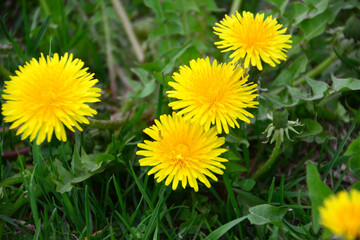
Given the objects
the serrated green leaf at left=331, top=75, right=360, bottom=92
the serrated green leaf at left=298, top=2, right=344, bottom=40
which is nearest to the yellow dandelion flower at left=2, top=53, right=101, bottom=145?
the serrated green leaf at left=331, top=75, right=360, bottom=92

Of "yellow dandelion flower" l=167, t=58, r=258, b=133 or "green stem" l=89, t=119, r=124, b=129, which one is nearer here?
"yellow dandelion flower" l=167, t=58, r=258, b=133

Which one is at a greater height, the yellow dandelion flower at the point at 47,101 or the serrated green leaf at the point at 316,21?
the serrated green leaf at the point at 316,21

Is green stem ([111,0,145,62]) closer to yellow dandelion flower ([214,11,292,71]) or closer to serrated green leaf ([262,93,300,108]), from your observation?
serrated green leaf ([262,93,300,108])

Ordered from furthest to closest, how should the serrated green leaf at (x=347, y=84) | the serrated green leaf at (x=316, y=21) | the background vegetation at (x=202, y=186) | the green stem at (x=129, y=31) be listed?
the green stem at (x=129, y=31) < the serrated green leaf at (x=316, y=21) < the serrated green leaf at (x=347, y=84) < the background vegetation at (x=202, y=186)

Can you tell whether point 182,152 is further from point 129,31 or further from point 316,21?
point 129,31

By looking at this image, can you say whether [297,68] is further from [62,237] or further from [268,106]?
[62,237]

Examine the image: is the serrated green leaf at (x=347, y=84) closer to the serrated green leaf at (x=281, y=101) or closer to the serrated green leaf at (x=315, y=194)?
the serrated green leaf at (x=281, y=101)

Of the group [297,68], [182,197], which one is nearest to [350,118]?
[297,68]

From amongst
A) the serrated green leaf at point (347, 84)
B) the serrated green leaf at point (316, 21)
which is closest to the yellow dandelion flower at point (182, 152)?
the serrated green leaf at point (347, 84)
